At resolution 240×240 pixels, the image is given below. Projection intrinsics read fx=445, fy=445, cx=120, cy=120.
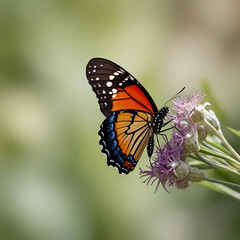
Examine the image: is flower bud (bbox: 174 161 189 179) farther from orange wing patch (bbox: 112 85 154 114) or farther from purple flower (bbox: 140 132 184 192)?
orange wing patch (bbox: 112 85 154 114)

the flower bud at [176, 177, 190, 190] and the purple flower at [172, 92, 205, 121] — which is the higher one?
the purple flower at [172, 92, 205, 121]

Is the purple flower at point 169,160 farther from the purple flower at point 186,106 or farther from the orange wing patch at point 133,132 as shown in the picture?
the orange wing patch at point 133,132

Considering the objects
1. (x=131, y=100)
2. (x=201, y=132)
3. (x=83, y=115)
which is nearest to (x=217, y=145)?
(x=201, y=132)

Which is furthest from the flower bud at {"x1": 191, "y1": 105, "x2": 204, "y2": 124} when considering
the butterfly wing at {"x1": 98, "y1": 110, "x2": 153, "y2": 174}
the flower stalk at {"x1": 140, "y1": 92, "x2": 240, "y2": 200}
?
the butterfly wing at {"x1": 98, "y1": 110, "x2": 153, "y2": 174}

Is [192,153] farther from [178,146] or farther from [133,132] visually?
[133,132]

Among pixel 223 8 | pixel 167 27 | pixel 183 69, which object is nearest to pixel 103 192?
pixel 183 69

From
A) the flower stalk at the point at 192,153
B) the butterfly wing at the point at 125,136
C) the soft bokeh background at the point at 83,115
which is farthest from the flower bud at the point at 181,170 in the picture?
the soft bokeh background at the point at 83,115

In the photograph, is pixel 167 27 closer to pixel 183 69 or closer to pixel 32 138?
pixel 183 69
